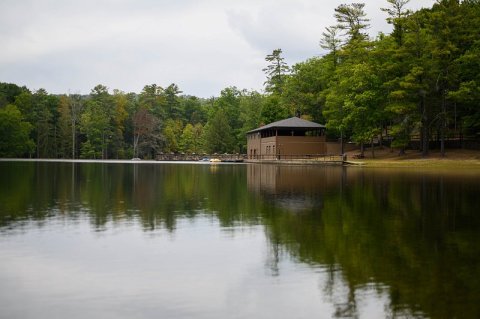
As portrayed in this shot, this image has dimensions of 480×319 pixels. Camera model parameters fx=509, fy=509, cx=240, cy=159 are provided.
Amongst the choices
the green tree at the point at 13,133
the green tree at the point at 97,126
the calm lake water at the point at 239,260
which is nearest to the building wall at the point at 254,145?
the green tree at the point at 97,126

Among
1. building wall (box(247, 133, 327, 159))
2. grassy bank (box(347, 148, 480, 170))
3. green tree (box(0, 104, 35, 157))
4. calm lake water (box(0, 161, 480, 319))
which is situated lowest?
calm lake water (box(0, 161, 480, 319))

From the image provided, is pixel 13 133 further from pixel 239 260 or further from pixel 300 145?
pixel 239 260

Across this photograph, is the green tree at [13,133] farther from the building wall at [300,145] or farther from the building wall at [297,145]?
the building wall at [300,145]

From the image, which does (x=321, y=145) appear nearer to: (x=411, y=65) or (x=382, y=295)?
(x=411, y=65)

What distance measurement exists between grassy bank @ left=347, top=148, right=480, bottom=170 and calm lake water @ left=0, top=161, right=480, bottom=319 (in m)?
37.4

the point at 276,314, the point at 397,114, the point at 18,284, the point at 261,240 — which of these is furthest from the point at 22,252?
the point at 397,114

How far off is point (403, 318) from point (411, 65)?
204 ft

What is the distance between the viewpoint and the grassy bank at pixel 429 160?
5622 centimetres

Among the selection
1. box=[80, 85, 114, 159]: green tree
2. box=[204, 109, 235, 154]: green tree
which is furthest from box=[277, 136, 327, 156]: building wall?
box=[80, 85, 114, 159]: green tree

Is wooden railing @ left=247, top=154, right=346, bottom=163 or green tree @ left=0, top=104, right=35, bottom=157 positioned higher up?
green tree @ left=0, top=104, right=35, bottom=157

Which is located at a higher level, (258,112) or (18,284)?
(258,112)

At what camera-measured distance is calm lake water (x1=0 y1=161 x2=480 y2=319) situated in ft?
26.6

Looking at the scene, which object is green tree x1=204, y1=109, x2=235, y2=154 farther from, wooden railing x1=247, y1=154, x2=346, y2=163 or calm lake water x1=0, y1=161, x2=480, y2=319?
calm lake water x1=0, y1=161, x2=480, y2=319

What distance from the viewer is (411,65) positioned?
64688 millimetres
